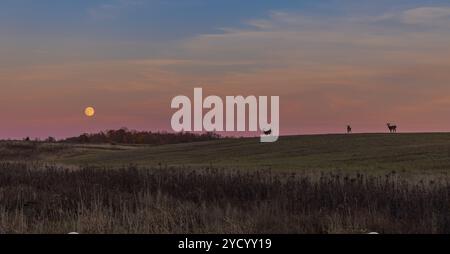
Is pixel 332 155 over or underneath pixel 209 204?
over

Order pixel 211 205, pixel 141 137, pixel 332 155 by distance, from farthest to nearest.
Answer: pixel 141 137 → pixel 332 155 → pixel 211 205

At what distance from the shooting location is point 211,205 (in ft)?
38.6

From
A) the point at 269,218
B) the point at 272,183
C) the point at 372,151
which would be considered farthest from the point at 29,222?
the point at 372,151

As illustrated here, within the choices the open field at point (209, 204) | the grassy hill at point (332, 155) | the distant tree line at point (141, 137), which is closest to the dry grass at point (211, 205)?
the open field at point (209, 204)

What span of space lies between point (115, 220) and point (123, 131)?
506 feet

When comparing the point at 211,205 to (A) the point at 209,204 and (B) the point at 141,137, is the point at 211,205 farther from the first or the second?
(B) the point at 141,137

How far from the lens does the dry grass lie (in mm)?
9156

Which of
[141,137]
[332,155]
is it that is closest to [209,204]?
[332,155]

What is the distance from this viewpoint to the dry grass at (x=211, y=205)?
9156 millimetres

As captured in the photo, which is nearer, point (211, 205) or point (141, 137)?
point (211, 205)

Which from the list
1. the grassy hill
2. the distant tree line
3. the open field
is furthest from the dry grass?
the distant tree line

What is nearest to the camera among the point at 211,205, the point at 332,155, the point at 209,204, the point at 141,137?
the point at 211,205

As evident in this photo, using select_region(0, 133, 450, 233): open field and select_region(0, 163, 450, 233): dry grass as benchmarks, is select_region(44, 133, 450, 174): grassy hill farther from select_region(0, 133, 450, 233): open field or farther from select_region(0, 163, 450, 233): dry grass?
select_region(0, 163, 450, 233): dry grass

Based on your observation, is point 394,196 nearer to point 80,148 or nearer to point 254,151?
point 254,151
